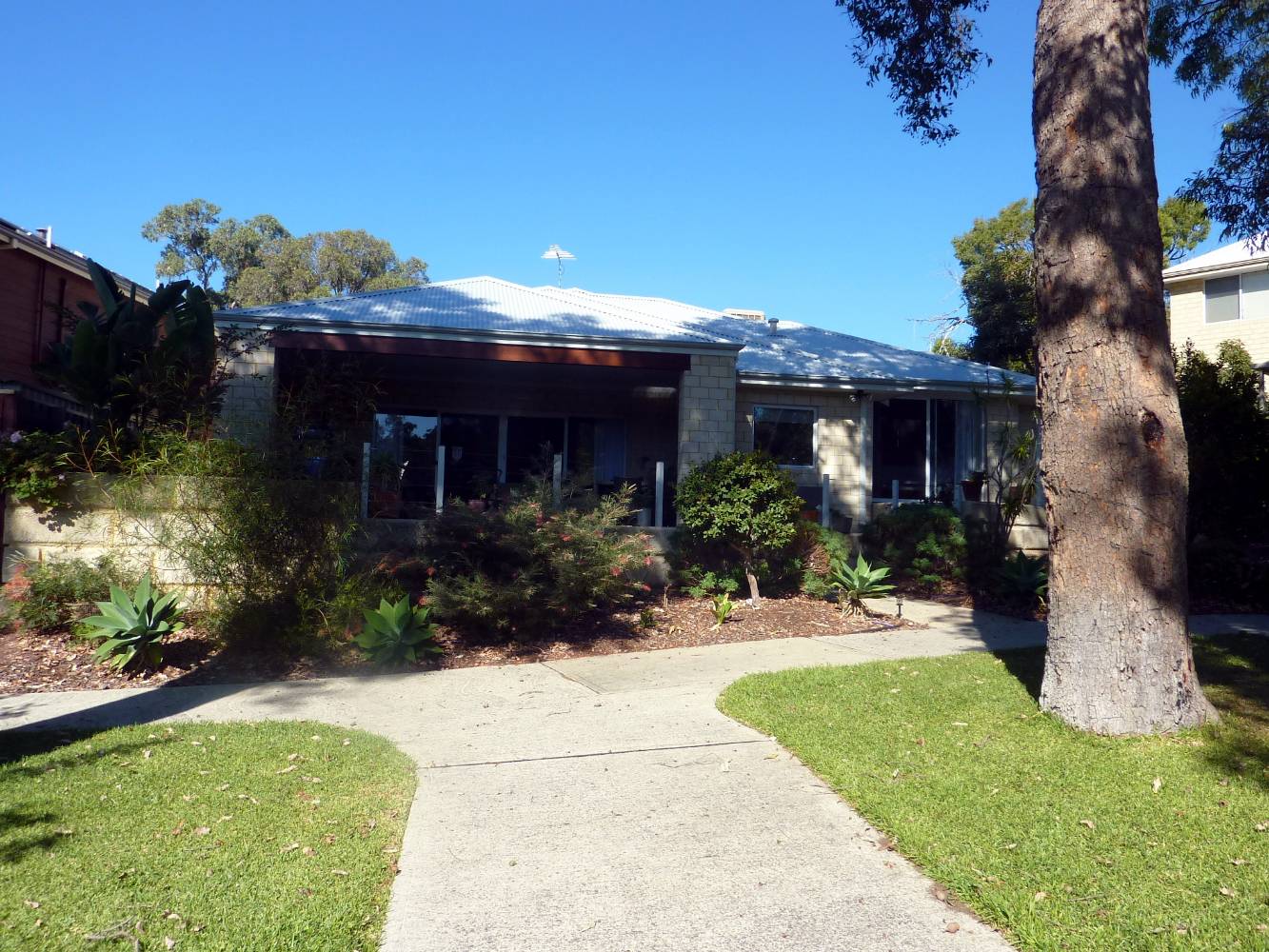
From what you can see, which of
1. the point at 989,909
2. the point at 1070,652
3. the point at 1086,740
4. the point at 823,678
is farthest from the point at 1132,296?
the point at 989,909

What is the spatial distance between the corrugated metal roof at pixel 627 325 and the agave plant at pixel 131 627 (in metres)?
5.48

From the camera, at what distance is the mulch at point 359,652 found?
322 inches

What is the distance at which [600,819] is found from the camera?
491cm

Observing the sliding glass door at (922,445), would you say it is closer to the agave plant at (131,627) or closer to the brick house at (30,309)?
the agave plant at (131,627)

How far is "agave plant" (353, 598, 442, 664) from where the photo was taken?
8406 millimetres

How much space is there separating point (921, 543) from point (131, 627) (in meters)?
9.03

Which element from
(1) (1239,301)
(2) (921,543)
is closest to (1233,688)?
(2) (921,543)

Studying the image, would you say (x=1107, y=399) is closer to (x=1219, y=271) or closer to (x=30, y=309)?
(x=30, y=309)

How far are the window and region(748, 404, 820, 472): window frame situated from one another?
44.5ft

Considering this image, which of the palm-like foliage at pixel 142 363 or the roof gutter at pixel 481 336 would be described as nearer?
the palm-like foliage at pixel 142 363

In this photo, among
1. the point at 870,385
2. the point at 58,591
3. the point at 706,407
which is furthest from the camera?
the point at 870,385

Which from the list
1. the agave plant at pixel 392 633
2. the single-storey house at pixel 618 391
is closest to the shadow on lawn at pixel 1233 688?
the agave plant at pixel 392 633

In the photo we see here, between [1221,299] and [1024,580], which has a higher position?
[1221,299]

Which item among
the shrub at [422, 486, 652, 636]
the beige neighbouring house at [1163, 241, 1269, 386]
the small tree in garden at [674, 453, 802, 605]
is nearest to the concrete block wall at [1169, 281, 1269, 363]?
the beige neighbouring house at [1163, 241, 1269, 386]
